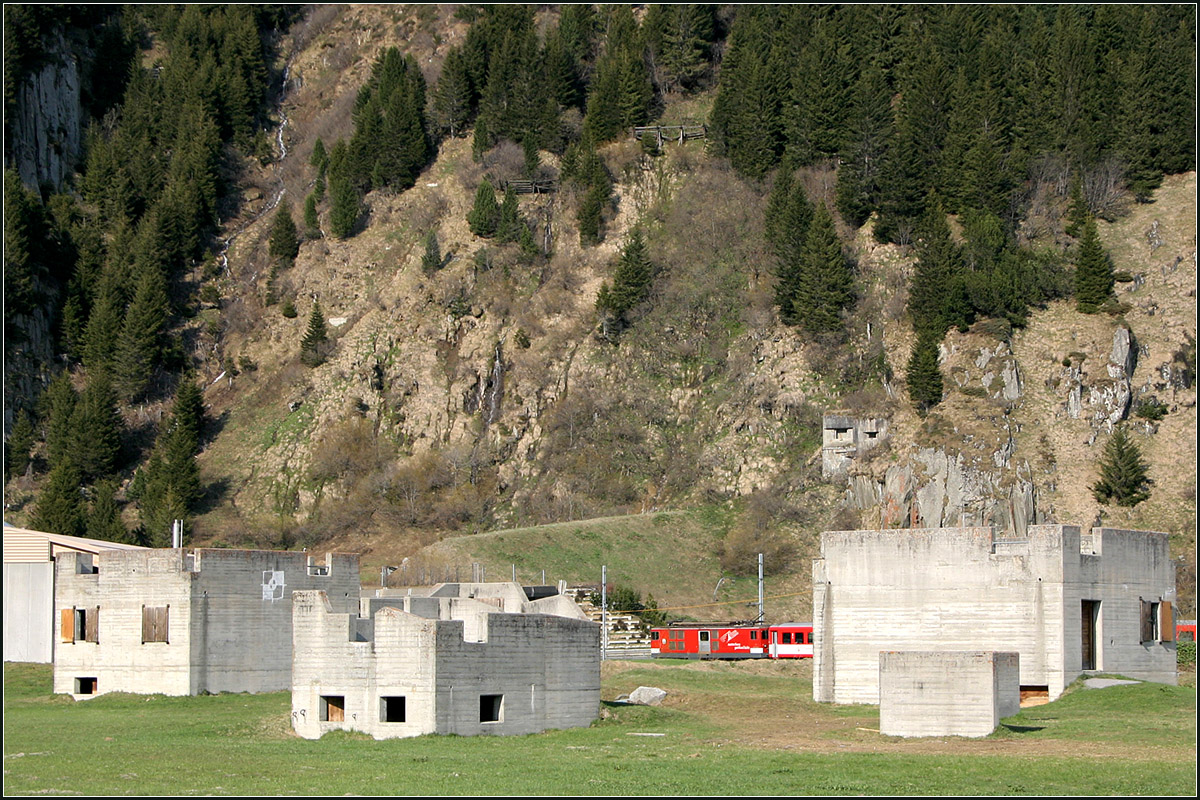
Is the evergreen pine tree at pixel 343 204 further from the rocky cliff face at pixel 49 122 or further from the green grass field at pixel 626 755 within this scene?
the green grass field at pixel 626 755

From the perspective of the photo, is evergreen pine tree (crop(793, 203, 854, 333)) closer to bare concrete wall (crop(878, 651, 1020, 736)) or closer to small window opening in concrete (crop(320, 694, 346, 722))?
bare concrete wall (crop(878, 651, 1020, 736))

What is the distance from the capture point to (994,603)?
1662 inches

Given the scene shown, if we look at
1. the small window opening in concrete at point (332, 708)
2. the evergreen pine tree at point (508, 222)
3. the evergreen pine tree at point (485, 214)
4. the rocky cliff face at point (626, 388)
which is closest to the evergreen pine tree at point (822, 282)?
the rocky cliff face at point (626, 388)

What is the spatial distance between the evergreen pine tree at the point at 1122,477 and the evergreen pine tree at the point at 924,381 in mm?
8848

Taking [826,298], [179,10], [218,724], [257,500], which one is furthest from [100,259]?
[218,724]

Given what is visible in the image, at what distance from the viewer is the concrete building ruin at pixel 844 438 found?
7600 centimetres

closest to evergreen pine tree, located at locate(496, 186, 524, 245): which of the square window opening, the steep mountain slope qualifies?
the steep mountain slope

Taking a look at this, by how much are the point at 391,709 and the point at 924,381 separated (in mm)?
46730

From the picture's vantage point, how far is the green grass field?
26.0 metres

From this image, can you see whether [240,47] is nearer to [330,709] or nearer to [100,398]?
[100,398]

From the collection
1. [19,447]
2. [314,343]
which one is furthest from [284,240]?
[19,447]

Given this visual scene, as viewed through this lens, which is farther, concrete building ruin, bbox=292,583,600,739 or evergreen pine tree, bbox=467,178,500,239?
evergreen pine tree, bbox=467,178,500,239

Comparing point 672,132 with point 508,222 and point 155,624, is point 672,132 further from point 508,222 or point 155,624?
point 155,624

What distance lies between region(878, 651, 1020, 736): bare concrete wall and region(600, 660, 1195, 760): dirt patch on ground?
471mm
